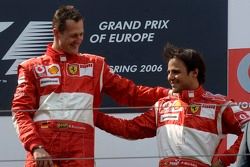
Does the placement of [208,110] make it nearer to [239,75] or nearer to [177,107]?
[177,107]

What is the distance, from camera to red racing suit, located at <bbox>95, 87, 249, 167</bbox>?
9.21 feet

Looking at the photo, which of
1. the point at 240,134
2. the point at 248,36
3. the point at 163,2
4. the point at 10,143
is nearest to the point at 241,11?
the point at 248,36

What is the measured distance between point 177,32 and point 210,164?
0.88 meters

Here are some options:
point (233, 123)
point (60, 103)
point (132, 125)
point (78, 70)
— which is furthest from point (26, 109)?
point (233, 123)

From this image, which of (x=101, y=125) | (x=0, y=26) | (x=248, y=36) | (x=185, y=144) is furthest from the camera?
(x=0, y=26)

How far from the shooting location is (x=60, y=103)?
286 cm

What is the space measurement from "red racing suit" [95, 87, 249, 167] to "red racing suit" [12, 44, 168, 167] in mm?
233

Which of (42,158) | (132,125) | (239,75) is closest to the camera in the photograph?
(42,158)

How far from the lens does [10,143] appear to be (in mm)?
3672

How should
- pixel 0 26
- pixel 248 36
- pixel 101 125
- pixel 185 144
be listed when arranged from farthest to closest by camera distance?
pixel 0 26, pixel 248 36, pixel 101 125, pixel 185 144

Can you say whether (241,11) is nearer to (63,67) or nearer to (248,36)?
(248,36)

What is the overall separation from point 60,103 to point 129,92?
27 cm

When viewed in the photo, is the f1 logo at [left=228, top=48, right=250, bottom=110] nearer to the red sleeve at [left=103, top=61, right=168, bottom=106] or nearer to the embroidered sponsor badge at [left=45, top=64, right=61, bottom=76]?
the red sleeve at [left=103, top=61, right=168, bottom=106]

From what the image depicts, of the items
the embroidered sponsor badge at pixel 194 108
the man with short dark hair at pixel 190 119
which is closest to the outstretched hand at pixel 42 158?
the man with short dark hair at pixel 190 119
